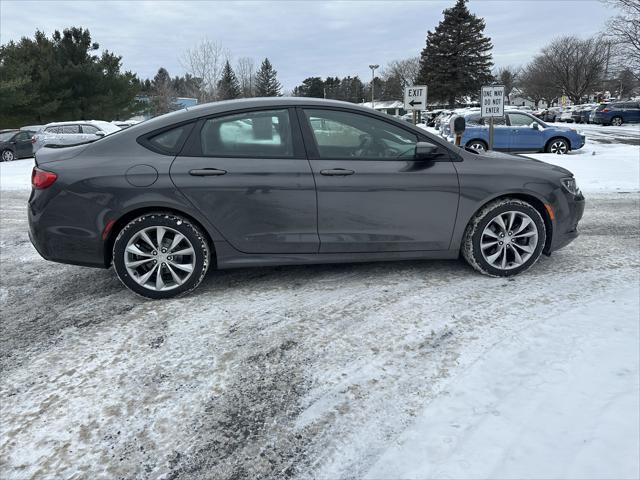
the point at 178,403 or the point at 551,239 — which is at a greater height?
the point at 551,239

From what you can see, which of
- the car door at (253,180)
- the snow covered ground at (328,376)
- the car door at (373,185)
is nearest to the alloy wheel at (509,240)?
the snow covered ground at (328,376)

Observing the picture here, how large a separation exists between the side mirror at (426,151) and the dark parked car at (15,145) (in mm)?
21802

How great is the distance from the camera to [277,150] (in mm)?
3918

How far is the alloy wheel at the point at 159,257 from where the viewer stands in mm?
3779

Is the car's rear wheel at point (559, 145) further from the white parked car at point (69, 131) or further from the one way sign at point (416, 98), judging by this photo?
the white parked car at point (69, 131)

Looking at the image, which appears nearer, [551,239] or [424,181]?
[424,181]

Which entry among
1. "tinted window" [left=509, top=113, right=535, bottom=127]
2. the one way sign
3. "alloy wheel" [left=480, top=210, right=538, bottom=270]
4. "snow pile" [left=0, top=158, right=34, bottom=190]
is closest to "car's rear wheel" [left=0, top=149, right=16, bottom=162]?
"snow pile" [left=0, top=158, right=34, bottom=190]

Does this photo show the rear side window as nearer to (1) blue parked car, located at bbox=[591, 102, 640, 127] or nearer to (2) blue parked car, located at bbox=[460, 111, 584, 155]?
(2) blue parked car, located at bbox=[460, 111, 584, 155]

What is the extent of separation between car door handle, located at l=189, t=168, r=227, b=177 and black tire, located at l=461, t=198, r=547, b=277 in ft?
7.04

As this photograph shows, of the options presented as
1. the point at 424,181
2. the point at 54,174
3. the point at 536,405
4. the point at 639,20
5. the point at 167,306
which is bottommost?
the point at 536,405

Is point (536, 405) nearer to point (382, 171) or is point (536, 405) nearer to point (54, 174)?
point (382, 171)

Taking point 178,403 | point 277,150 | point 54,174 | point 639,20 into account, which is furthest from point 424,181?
point 639,20

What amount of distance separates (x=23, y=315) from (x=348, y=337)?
252 centimetres

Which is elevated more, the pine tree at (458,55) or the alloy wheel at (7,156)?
the pine tree at (458,55)
